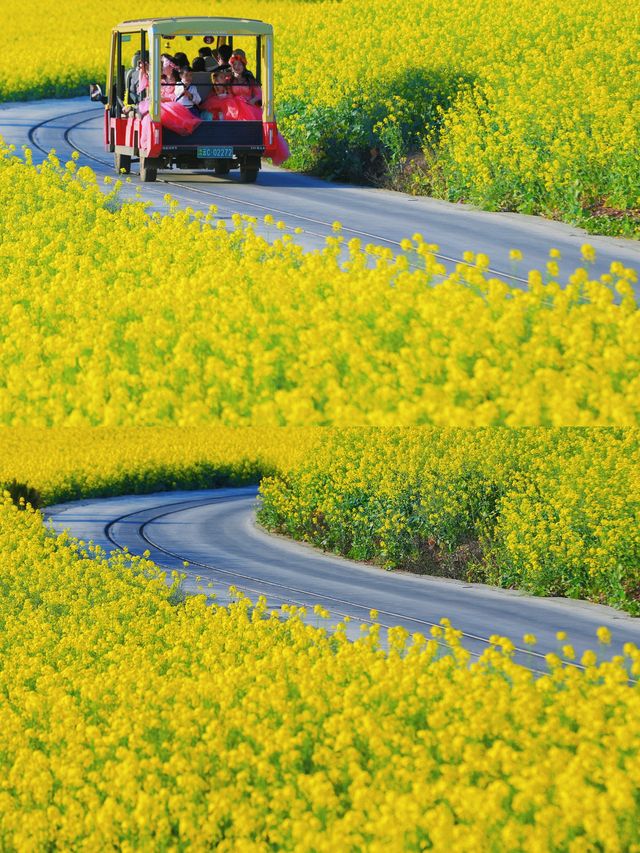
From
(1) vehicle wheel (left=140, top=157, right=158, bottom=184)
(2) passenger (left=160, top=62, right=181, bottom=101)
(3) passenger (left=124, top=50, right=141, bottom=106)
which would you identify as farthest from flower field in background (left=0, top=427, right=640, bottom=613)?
(3) passenger (left=124, top=50, right=141, bottom=106)

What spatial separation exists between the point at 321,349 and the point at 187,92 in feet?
43.1

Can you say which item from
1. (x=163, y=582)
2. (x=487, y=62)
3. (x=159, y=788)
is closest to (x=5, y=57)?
(x=487, y=62)

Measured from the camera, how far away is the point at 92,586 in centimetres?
1594

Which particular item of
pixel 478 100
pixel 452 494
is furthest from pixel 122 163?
pixel 452 494

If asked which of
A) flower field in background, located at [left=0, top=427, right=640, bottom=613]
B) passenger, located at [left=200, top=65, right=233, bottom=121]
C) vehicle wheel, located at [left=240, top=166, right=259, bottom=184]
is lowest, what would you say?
flower field in background, located at [left=0, top=427, right=640, bottom=613]

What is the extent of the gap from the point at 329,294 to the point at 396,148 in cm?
1309

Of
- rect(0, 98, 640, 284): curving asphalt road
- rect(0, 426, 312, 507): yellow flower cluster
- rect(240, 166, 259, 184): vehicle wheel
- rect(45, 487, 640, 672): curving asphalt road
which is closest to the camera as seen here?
rect(45, 487, 640, 672): curving asphalt road

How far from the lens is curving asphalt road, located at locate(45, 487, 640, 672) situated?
1759cm

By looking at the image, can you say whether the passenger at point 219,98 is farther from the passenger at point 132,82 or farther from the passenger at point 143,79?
the passenger at point 132,82

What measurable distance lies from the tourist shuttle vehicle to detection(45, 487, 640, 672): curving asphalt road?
21.2 ft

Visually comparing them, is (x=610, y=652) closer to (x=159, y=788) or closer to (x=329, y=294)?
(x=329, y=294)

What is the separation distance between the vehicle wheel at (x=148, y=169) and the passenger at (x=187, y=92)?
3.70 feet

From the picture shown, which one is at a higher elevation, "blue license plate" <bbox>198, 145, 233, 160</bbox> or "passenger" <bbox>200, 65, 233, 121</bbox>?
"passenger" <bbox>200, 65, 233, 121</bbox>

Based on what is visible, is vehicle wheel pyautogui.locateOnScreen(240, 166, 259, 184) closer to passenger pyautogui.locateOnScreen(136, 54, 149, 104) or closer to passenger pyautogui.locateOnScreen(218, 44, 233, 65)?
passenger pyautogui.locateOnScreen(218, 44, 233, 65)
